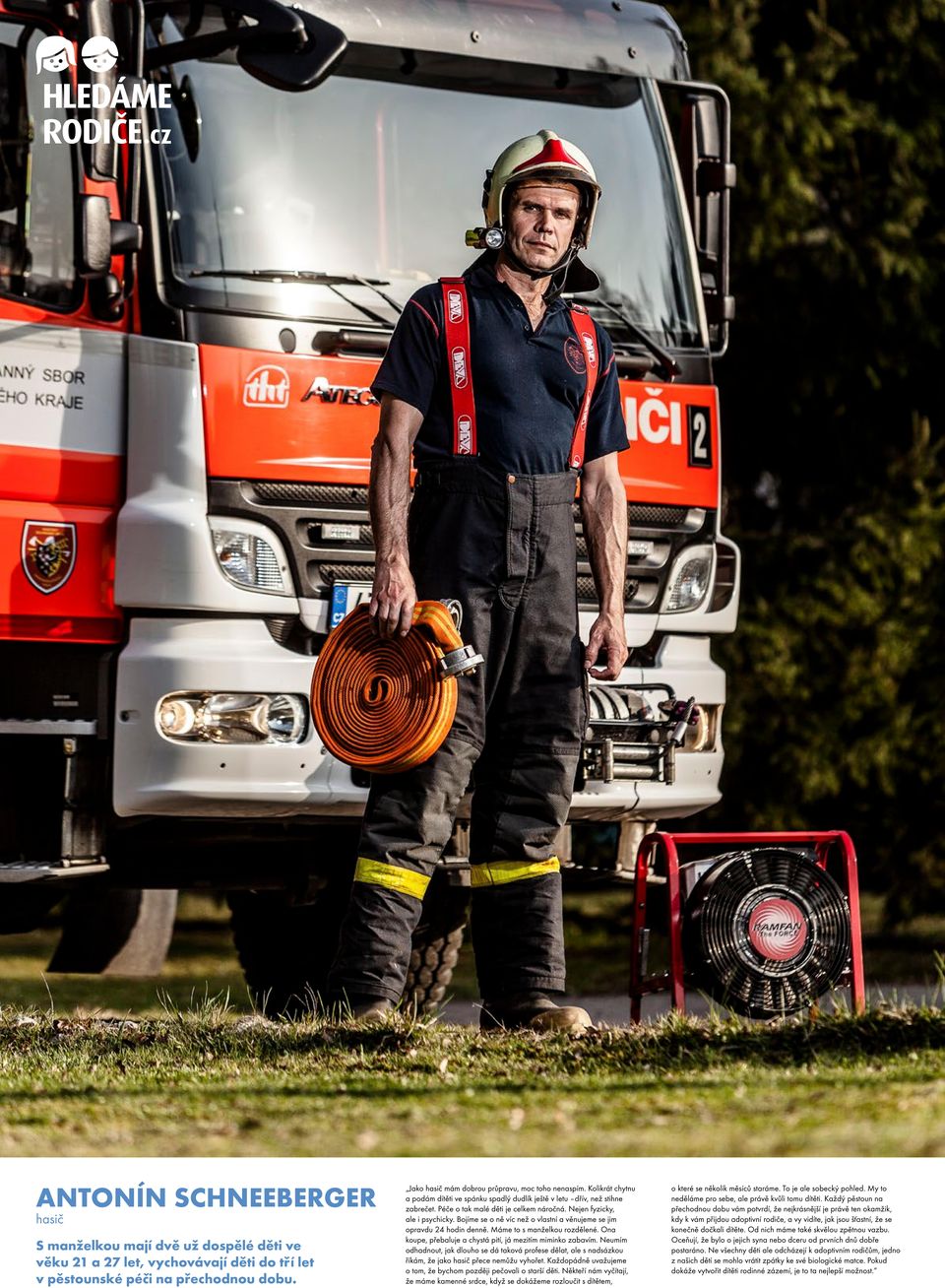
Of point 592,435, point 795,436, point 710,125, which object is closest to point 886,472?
point 795,436

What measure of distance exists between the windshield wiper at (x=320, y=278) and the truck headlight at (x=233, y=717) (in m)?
1.24

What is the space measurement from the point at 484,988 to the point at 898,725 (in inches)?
273

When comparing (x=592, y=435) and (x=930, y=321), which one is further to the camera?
(x=930, y=321)

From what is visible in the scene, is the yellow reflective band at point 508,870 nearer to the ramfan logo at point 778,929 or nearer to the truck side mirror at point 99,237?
the ramfan logo at point 778,929

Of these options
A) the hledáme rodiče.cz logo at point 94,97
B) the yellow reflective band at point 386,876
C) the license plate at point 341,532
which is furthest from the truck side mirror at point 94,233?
the yellow reflective band at point 386,876

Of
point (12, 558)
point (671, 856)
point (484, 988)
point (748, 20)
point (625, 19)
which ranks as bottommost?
point (484, 988)

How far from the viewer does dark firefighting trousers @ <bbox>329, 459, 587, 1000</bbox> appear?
216 inches

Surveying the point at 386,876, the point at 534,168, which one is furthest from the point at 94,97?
the point at 386,876

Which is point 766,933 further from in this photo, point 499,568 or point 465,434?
point 465,434

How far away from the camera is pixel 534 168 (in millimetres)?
5551

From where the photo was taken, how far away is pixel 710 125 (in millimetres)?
7258

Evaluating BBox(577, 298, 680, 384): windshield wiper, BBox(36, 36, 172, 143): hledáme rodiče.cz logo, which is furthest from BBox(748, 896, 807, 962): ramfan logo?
BBox(36, 36, 172, 143): hledáme rodiče.cz logo

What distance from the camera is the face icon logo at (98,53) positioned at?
6.02m

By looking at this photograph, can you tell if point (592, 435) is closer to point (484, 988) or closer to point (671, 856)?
point (671, 856)
